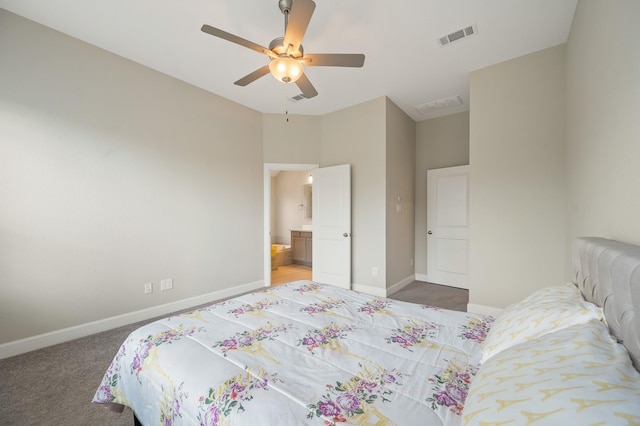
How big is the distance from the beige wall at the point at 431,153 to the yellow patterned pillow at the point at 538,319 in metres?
3.93

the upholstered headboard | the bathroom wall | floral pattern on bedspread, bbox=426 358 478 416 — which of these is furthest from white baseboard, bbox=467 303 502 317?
the bathroom wall

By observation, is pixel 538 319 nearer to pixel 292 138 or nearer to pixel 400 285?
pixel 400 285

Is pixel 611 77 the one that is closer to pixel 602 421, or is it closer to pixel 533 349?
pixel 533 349

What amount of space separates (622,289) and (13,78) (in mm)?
4252

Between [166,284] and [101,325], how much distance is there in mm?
723

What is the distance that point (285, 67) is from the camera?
2.07 meters

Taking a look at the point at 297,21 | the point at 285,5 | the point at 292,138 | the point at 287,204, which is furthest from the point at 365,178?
the point at 287,204

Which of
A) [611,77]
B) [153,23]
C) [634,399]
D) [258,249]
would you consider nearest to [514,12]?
[611,77]

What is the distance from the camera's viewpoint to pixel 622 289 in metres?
0.88

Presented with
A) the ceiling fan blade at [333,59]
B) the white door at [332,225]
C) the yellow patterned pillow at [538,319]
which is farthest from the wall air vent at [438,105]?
the yellow patterned pillow at [538,319]

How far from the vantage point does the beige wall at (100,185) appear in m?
2.42

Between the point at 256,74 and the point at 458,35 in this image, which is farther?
the point at 458,35

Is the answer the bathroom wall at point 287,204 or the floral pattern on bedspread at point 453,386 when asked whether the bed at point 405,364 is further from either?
the bathroom wall at point 287,204

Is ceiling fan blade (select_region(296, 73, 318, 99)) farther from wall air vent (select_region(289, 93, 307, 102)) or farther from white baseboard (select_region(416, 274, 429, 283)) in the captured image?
white baseboard (select_region(416, 274, 429, 283))
